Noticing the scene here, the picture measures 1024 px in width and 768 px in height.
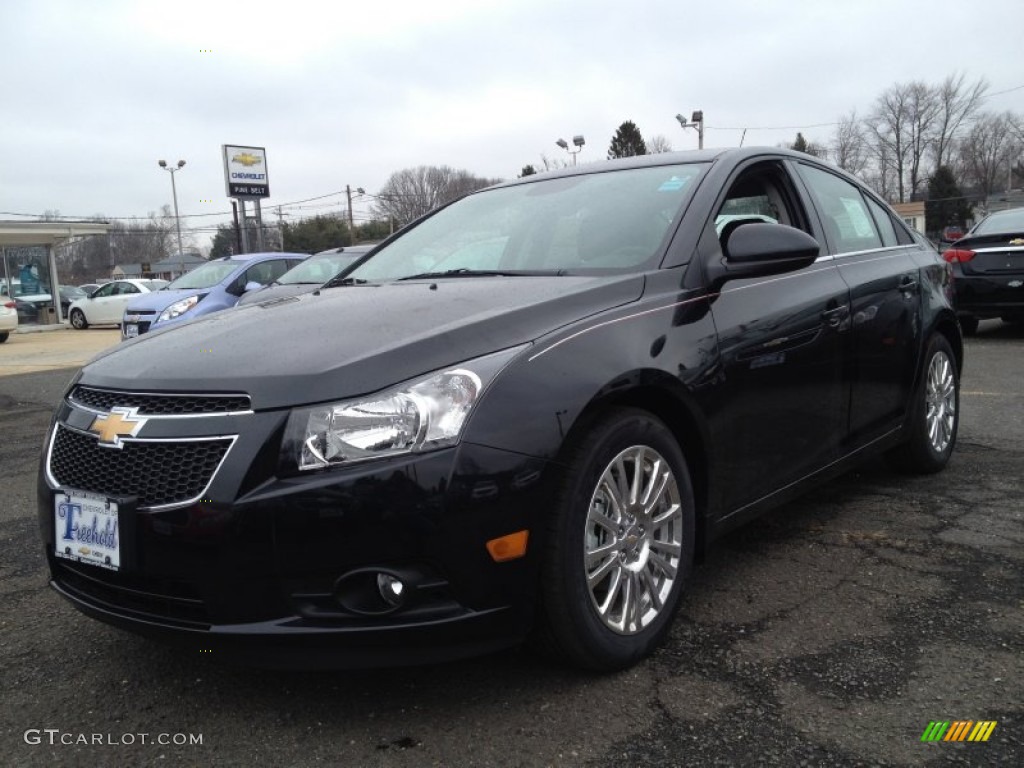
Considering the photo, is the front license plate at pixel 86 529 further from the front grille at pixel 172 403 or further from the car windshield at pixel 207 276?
the car windshield at pixel 207 276

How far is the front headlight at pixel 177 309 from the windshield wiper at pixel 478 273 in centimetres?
847

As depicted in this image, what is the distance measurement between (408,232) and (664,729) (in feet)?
8.21

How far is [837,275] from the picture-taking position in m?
3.41

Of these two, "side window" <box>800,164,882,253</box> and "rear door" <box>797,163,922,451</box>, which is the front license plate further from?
"side window" <box>800,164,882,253</box>

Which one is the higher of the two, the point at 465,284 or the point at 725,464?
the point at 465,284

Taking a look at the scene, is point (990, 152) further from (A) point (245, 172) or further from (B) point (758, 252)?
(B) point (758, 252)

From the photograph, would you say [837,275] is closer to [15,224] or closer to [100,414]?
[100,414]

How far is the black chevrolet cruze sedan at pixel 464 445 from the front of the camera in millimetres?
1958

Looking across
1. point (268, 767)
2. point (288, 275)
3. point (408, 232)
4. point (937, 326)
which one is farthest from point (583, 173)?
point (288, 275)

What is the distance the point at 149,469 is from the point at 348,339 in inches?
22.7

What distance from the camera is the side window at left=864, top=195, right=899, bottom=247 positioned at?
410 cm

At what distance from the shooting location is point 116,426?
2.15 m

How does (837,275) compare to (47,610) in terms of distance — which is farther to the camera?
(837,275)

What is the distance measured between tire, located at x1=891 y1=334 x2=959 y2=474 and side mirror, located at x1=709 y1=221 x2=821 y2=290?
1630mm
